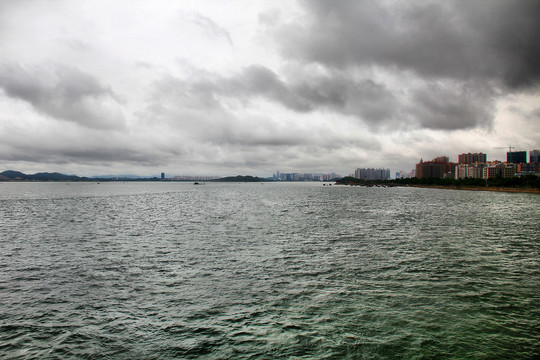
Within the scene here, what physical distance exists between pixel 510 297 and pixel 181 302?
20036 mm

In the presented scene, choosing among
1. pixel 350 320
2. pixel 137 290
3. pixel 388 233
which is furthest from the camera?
pixel 388 233

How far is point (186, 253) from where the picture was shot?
31.5 m

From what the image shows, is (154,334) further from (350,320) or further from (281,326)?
(350,320)

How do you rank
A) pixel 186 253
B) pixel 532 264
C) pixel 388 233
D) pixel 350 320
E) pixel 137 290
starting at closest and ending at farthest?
1. pixel 350 320
2. pixel 137 290
3. pixel 532 264
4. pixel 186 253
5. pixel 388 233

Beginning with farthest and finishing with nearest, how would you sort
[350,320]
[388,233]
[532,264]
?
1. [388,233]
2. [532,264]
3. [350,320]

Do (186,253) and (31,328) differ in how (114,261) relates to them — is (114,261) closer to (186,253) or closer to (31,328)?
(186,253)

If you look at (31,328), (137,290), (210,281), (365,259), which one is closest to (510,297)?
(365,259)

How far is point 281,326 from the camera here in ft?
50.7

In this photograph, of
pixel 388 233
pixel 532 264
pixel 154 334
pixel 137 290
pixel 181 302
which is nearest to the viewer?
pixel 154 334

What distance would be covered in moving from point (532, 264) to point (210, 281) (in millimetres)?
27844

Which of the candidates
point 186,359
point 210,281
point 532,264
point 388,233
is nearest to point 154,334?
point 186,359

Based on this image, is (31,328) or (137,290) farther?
(137,290)

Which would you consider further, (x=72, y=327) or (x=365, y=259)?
(x=365, y=259)

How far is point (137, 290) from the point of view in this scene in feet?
67.5
